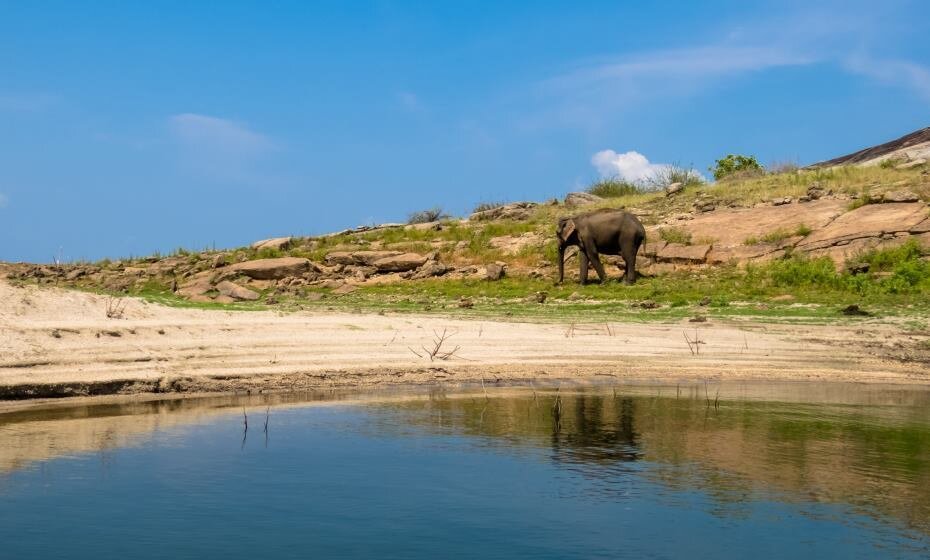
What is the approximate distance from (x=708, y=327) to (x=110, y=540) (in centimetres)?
1430

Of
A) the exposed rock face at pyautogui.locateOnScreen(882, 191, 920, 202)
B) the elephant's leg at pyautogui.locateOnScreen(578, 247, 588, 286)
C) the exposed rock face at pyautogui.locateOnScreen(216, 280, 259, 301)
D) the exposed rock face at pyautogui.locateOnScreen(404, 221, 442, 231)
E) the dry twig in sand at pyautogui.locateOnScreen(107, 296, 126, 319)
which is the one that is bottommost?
the dry twig in sand at pyautogui.locateOnScreen(107, 296, 126, 319)

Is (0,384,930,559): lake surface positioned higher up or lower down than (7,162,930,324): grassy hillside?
lower down

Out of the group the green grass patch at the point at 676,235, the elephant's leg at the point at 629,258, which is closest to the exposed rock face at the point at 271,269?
the elephant's leg at the point at 629,258

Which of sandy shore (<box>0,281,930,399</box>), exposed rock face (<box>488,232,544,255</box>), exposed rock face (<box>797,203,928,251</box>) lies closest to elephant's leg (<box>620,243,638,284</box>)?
exposed rock face (<box>797,203,928,251</box>)

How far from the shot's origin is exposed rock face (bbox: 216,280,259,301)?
2659 cm

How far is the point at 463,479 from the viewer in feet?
31.4

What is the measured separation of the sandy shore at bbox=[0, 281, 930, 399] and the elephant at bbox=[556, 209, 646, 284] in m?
8.95

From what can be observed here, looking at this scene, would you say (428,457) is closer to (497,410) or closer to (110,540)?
(497,410)

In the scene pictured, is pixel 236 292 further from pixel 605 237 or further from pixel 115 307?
pixel 605 237

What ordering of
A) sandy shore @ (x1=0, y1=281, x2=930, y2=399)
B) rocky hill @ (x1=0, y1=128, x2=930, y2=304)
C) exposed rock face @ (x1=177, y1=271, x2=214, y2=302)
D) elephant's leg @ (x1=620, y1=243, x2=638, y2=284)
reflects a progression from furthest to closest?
elephant's leg @ (x1=620, y1=243, x2=638, y2=284) → rocky hill @ (x1=0, y1=128, x2=930, y2=304) → exposed rock face @ (x1=177, y1=271, x2=214, y2=302) → sandy shore @ (x1=0, y1=281, x2=930, y2=399)

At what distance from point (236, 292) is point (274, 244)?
1029cm

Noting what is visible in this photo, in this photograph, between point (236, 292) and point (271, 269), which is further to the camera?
point (271, 269)

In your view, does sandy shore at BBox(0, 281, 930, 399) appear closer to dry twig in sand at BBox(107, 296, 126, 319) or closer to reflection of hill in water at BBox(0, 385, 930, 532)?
dry twig in sand at BBox(107, 296, 126, 319)

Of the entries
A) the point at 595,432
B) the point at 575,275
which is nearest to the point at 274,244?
the point at 575,275
